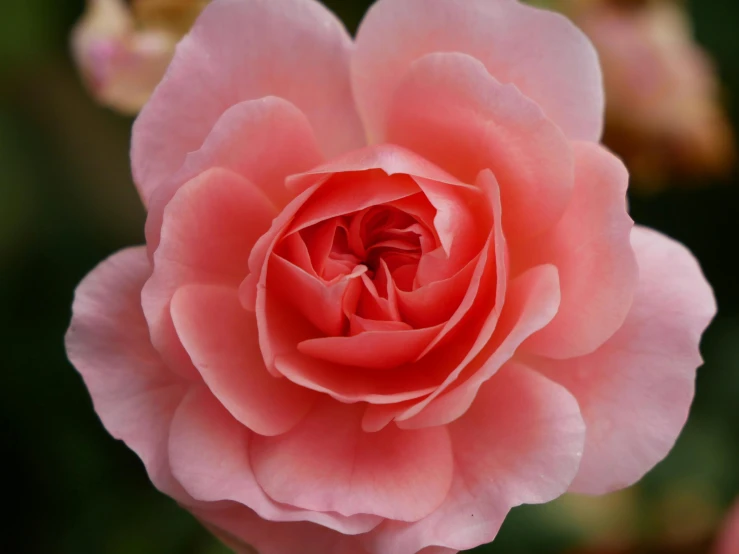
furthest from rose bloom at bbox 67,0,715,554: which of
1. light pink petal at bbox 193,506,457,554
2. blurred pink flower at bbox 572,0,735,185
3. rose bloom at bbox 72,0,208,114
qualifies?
blurred pink flower at bbox 572,0,735,185

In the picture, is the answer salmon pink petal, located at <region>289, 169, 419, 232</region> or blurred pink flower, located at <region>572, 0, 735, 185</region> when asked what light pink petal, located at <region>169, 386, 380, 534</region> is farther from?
blurred pink flower, located at <region>572, 0, 735, 185</region>

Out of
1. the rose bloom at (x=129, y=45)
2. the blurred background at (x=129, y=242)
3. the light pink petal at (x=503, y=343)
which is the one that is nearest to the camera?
the light pink petal at (x=503, y=343)

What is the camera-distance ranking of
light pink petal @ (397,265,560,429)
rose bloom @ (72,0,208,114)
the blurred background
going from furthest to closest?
1. the blurred background
2. rose bloom @ (72,0,208,114)
3. light pink petal @ (397,265,560,429)

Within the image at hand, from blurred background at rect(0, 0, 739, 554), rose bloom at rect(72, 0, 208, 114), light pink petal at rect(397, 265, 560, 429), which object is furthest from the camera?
blurred background at rect(0, 0, 739, 554)

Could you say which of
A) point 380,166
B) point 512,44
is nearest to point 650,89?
point 512,44

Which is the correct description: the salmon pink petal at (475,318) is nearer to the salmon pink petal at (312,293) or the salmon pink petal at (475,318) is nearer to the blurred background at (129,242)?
the salmon pink petal at (312,293)

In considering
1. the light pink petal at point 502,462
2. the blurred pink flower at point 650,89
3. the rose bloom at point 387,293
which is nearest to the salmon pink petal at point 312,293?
the rose bloom at point 387,293

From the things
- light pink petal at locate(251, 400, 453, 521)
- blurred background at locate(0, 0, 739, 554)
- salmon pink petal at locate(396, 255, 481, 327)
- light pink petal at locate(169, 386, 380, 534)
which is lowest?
blurred background at locate(0, 0, 739, 554)

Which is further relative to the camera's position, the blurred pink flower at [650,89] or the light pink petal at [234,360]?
the blurred pink flower at [650,89]
